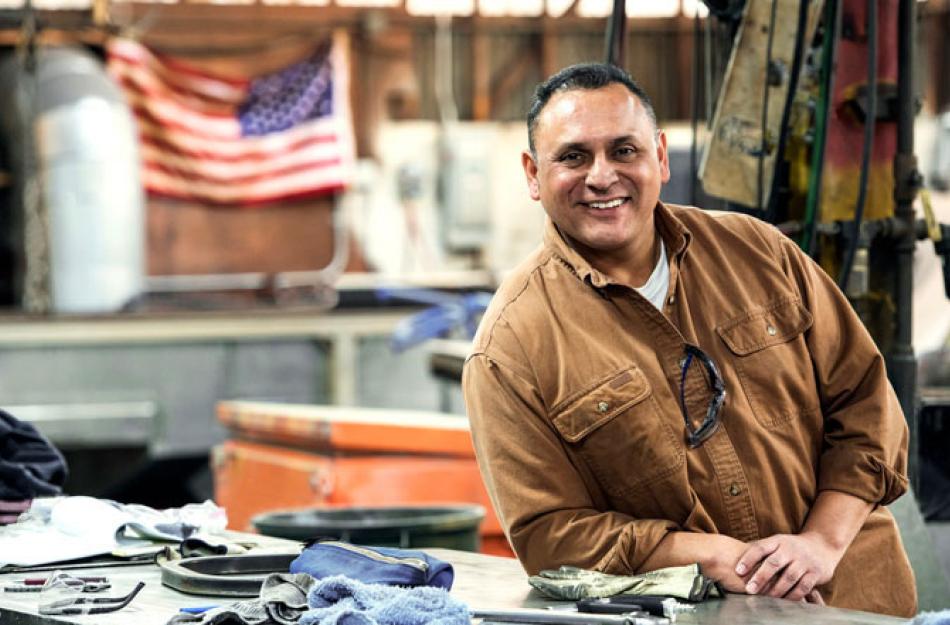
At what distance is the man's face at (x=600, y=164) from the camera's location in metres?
3.29

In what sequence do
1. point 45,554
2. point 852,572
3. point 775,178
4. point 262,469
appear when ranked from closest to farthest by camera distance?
1. point 852,572
2. point 45,554
3. point 775,178
4. point 262,469

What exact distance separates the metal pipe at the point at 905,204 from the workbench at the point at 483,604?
4.66ft

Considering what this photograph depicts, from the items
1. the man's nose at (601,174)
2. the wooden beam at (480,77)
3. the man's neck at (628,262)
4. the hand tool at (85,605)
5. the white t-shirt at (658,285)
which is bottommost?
the hand tool at (85,605)

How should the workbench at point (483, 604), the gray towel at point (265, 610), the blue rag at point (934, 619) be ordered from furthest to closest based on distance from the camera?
the workbench at point (483, 604), the gray towel at point (265, 610), the blue rag at point (934, 619)

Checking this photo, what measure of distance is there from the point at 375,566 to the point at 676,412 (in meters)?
0.73

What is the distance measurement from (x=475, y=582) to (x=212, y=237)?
1159 cm

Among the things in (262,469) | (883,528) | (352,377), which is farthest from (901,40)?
(352,377)

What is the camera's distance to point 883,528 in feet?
11.1

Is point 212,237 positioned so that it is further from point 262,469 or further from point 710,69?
point 710,69

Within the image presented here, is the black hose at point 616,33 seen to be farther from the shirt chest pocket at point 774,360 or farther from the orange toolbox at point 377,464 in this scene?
the orange toolbox at point 377,464

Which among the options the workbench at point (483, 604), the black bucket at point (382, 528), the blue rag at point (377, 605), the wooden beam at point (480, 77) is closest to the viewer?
the blue rag at point (377, 605)

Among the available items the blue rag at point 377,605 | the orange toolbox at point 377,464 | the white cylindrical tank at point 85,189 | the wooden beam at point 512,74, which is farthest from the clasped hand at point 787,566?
the wooden beam at point 512,74

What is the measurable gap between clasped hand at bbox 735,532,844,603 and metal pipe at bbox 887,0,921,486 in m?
1.26

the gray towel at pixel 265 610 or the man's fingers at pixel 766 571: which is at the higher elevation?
the gray towel at pixel 265 610
